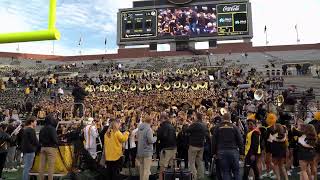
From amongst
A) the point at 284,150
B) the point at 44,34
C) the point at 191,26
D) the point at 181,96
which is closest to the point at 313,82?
the point at 181,96

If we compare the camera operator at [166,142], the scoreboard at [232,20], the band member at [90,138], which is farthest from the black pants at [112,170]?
the scoreboard at [232,20]

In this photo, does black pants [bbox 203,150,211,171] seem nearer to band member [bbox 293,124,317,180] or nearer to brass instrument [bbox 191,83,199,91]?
band member [bbox 293,124,317,180]

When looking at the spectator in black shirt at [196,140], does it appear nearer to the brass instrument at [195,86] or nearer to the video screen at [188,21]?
the brass instrument at [195,86]

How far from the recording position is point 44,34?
13.6 ft

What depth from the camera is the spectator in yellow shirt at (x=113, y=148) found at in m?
8.92

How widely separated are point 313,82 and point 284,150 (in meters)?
23.7

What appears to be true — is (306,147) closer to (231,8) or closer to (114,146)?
(114,146)

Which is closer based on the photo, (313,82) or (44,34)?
(44,34)

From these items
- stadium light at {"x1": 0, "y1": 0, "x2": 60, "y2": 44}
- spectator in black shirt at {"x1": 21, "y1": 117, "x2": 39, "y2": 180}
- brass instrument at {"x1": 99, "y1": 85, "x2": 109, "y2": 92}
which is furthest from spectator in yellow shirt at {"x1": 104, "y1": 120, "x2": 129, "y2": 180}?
A: brass instrument at {"x1": 99, "y1": 85, "x2": 109, "y2": 92}

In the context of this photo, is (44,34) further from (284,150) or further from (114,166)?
(284,150)

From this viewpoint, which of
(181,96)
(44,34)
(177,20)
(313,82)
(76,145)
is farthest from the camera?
(177,20)

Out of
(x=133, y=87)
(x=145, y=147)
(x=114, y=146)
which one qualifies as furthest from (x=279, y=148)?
(x=133, y=87)

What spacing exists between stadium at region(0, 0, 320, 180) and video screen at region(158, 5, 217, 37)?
0.11 meters

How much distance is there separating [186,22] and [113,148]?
3808cm
